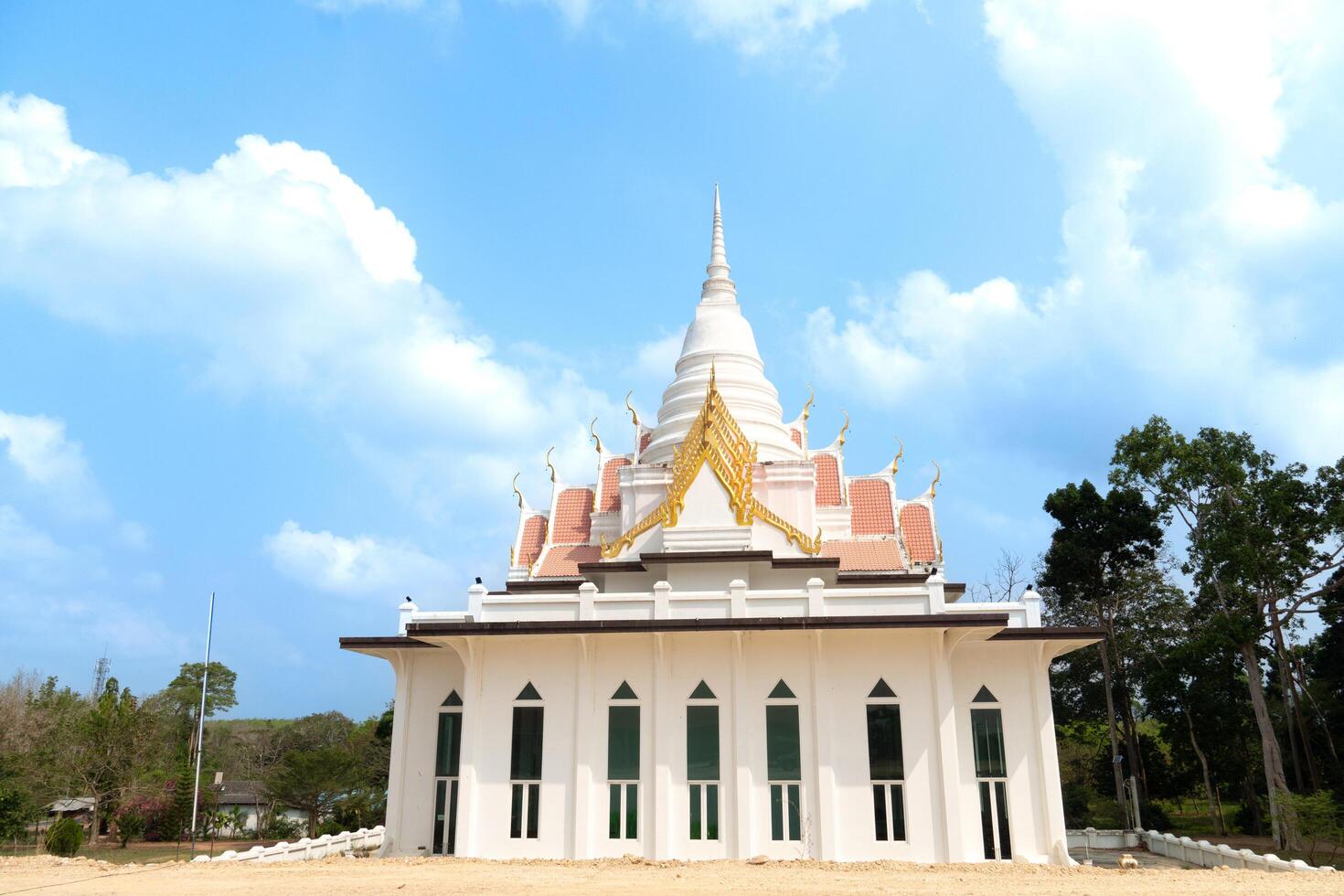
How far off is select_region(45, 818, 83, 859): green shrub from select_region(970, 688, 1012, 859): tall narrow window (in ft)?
65.4

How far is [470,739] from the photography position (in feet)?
57.6

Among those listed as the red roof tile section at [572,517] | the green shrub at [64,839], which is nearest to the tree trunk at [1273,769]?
the red roof tile section at [572,517]

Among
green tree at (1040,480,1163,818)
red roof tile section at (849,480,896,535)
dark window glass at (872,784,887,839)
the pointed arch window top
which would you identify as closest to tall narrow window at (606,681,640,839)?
dark window glass at (872,784,887,839)

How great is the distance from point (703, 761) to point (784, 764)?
4.55 feet

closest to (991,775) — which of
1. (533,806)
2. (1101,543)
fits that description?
(533,806)

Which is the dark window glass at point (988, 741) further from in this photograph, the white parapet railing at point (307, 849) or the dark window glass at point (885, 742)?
the white parapet railing at point (307, 849)

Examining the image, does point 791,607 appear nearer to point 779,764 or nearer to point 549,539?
point 779,764

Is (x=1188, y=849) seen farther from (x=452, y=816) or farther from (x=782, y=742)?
(x=452, y=816)

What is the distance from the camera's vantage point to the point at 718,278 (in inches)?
1118

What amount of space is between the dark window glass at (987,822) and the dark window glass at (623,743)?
595 cm

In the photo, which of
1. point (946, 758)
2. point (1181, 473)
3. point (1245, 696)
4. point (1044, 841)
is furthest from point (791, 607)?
point (1245, 696)

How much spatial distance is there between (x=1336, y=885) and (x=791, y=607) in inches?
337

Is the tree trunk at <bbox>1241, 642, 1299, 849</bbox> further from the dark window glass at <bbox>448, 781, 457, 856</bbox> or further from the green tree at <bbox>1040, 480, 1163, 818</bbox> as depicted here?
the dark window glass at <bbox>448, 781, 457, 856</bbox>

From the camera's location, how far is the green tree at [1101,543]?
1291 inches
